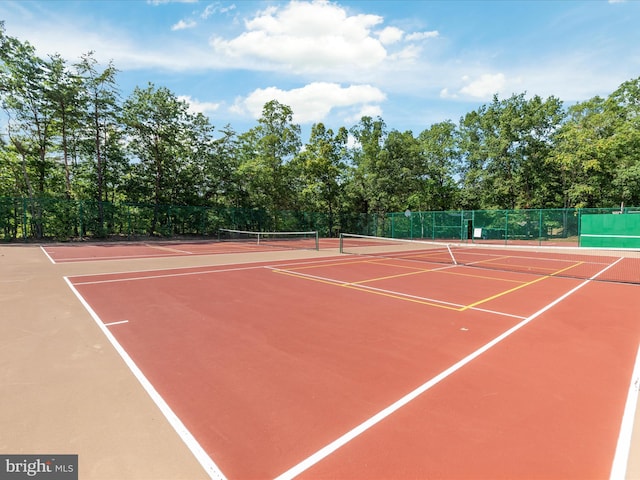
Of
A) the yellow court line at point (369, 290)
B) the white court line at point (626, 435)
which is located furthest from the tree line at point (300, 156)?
the white court line at point (626, 435)

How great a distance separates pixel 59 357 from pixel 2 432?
1785 millimetres

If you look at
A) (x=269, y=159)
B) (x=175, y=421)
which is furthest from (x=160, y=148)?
(x=175, y=421)

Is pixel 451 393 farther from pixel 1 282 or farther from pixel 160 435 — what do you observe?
pixel 1 282

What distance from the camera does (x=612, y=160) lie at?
35.4 metres

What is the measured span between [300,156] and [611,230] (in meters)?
29.9

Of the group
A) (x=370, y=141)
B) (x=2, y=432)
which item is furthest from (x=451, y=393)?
(x=370, y=141)

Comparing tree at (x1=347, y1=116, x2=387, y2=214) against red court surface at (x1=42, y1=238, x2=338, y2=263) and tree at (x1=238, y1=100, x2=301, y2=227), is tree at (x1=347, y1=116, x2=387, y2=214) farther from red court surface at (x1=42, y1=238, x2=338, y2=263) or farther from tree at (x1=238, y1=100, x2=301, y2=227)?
red court surface at (x1=42, y1=238, x2=338, y2=263)

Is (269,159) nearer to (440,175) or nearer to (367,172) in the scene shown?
(367,172)

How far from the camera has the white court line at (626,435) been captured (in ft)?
8.30

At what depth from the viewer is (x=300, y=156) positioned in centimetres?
4066

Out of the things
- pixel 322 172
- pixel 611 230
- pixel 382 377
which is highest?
pixel 322 172

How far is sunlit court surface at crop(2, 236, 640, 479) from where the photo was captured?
2.67 m

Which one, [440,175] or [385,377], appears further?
[440,175]

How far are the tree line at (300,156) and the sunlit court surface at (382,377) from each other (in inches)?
1008
